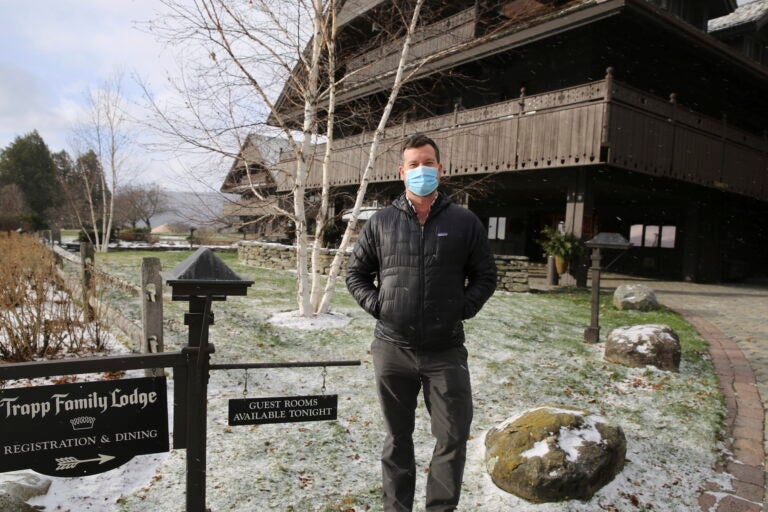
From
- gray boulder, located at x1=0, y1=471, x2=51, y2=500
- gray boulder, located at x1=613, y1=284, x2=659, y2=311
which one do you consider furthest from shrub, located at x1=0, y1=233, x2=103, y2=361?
gray boulder, located at x1=613, y1=284, x2=659, y2=311

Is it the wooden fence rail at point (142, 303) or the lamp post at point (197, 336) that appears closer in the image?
the lamp post at point (197, 336)

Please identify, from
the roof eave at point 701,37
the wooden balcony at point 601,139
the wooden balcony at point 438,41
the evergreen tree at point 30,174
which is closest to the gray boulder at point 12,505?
the wooden balcony at point 601,139

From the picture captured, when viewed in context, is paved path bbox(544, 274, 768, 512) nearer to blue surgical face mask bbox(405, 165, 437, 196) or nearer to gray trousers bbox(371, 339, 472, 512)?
gray trousers bbox(371, 339, 472, 512)

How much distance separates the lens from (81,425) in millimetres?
2436

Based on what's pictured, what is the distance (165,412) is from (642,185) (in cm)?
1450

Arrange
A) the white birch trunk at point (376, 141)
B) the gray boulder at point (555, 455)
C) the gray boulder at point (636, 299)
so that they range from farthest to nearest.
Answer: the gray boulder at point (636, 299), the white birch trunk at point (376, 141), the gray boulder at point (555, 455)

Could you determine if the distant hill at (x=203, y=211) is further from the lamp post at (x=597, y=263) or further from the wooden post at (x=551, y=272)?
the wooden post at (x=551, y=272)

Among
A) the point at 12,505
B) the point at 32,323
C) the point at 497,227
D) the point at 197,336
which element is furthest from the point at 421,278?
the point at 497,227

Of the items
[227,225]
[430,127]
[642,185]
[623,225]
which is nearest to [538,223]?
[623,225]

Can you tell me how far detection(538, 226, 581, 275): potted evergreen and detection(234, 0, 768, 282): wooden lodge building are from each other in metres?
0.29

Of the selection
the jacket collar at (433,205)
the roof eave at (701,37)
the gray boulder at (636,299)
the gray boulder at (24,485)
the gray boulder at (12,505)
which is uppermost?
the roof eave at (701,37)

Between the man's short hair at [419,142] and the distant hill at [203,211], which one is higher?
the man's short hair at [419,142]

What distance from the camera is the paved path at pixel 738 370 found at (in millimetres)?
3711

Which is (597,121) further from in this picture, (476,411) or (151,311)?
(151,311)
